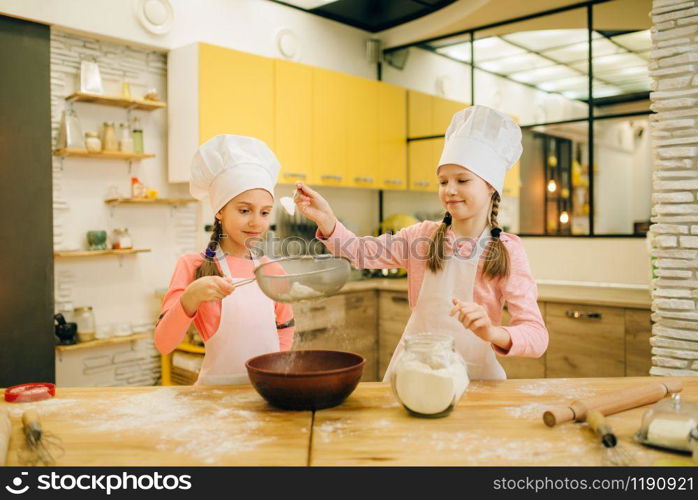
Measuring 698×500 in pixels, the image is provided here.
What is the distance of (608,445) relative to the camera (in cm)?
107

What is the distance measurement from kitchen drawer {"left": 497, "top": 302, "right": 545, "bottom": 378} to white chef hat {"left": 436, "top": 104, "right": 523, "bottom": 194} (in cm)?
180

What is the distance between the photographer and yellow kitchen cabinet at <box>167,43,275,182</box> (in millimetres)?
3482

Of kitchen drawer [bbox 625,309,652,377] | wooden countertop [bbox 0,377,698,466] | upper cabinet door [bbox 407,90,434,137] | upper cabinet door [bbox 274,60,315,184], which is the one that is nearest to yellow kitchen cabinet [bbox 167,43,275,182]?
upper cabinet door [bbox 274,60,315,184]

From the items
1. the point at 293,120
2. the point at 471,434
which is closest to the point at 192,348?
the point at 293,120

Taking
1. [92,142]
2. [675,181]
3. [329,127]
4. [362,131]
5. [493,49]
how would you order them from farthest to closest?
[493,49] < [362,131] < [329,127] < [92,142] < [675,181]

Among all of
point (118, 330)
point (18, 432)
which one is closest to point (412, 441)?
point (18, 432)

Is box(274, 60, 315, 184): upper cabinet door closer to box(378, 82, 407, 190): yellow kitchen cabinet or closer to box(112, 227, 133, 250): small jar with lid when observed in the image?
box(378, 82, 407, 190): yellow kitchen cabinet

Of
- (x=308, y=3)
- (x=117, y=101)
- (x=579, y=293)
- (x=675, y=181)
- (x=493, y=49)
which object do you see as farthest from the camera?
(x=493, y=49)

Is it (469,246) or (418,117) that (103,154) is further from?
(418,117)

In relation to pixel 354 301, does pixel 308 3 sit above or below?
above

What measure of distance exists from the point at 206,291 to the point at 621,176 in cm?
420

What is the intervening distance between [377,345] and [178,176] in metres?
1.77

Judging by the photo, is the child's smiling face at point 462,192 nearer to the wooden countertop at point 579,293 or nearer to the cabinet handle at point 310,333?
the wooden countertop at point 579,293

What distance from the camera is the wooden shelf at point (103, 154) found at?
10.4ft
